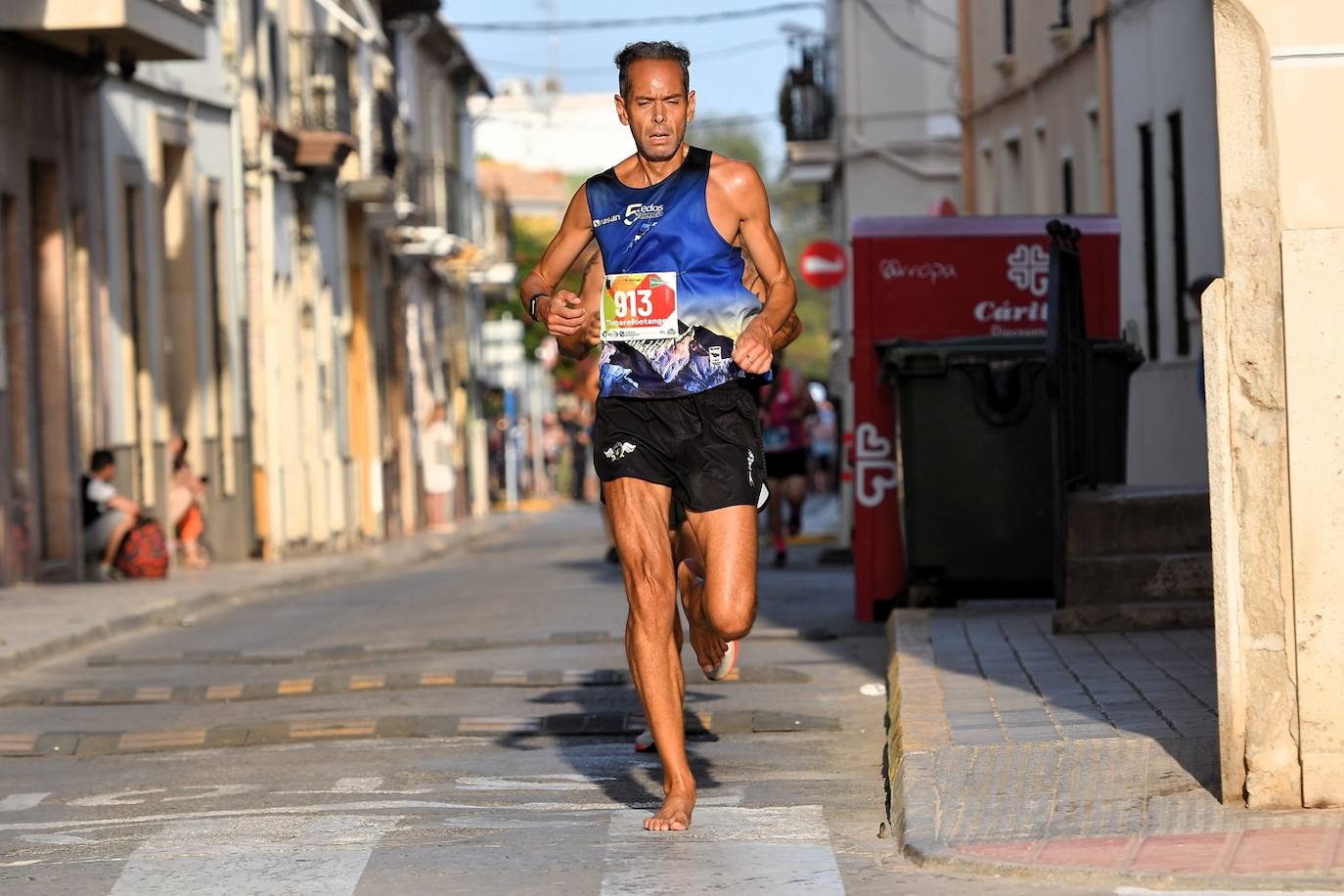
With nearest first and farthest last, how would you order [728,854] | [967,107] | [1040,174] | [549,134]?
1. [728,854]
2. [1040,174]
3. [967,107]
4. [549,134]

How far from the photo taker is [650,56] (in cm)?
726

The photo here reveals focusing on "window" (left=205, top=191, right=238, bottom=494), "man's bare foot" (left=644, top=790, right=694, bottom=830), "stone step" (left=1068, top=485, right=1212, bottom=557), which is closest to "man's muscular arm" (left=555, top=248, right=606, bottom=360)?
"man's bare foot" (left=644, top=790, right=694, bottom=830)

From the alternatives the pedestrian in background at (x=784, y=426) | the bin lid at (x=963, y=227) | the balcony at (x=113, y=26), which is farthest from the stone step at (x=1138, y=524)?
the balcony at (x=113, y=26)

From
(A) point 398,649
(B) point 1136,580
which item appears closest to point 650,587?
(B) point 1136,580

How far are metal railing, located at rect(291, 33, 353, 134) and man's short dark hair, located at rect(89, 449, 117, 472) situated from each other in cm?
1219

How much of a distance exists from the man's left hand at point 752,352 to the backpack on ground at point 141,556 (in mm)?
16314

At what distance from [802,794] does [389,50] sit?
40.0m

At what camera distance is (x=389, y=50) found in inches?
1841

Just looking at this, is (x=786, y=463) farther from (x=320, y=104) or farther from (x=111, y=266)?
(x=320, y=104)

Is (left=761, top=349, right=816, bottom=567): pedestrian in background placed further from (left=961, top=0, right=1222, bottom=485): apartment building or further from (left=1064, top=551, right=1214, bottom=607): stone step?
(left=1064, top=551, right=1214, bottom=607): stone step

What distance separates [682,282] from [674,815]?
4.68ft

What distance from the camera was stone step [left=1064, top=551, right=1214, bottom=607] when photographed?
11.3m

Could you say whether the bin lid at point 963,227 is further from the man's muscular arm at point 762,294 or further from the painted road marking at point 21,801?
the painted road marking at point 21,801

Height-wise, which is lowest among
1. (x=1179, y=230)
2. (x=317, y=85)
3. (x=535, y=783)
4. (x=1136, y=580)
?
(x=535, y=783)
